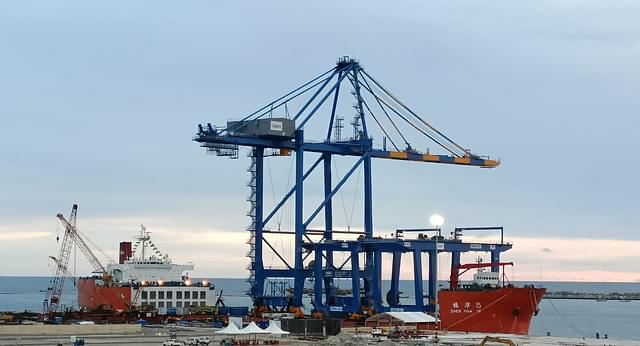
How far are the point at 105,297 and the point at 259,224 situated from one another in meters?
22.1

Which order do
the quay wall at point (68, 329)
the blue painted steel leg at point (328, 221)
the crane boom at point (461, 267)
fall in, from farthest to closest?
the blue painted steel leg at point (328, 221)
the crane boom at point (461, 267)
the quay wall at point (68, 329)

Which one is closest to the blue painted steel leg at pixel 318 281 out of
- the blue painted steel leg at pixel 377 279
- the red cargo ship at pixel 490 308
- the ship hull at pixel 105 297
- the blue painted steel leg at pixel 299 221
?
the blue painted steel leg at pixel 299 221

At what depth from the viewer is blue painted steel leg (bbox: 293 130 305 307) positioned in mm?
106625

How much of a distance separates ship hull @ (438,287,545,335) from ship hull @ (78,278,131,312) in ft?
131

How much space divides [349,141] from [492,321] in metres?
29.0

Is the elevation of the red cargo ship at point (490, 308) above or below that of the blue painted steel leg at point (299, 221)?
below

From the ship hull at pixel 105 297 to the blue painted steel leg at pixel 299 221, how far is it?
2024 cm

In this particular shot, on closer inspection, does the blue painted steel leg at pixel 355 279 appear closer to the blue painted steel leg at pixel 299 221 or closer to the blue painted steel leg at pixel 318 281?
the blue painted steel leg at pixel 318 281

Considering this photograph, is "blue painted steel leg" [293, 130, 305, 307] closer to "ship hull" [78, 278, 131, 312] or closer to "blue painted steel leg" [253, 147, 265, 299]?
"blue painted steel leg" [253, 147, 265, 299]

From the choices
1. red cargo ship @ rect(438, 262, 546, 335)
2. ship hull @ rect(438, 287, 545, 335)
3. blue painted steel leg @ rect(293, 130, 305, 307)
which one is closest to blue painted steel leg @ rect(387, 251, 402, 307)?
blue painted steel leg @ rect(293, 130, 305, 307)

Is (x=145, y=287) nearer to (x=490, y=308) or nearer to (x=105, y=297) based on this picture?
(x=105, y=297)

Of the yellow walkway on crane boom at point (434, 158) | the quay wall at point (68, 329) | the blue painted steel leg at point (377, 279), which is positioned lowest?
the quay wall at point (68, 329)

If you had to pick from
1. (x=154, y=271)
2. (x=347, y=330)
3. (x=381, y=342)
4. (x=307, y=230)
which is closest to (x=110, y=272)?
(x=154, y=271)

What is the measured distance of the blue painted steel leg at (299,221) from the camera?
4198 inches
